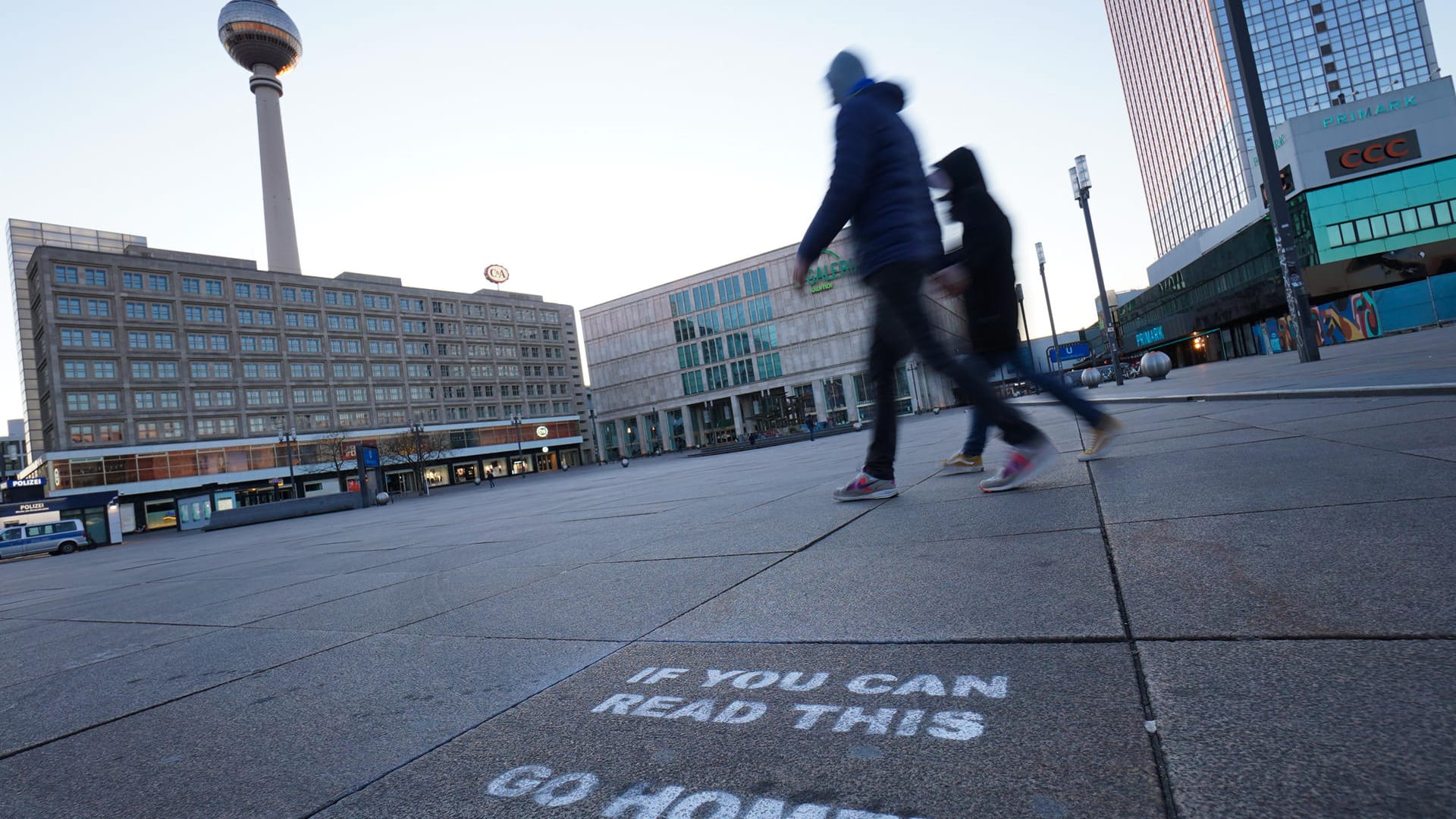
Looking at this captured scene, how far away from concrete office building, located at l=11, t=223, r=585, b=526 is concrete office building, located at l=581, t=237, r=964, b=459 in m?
12.1

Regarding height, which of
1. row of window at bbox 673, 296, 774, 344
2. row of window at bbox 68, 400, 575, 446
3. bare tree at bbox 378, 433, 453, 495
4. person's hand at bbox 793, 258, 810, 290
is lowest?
person's hand at bbox 793, 258, 810, 290

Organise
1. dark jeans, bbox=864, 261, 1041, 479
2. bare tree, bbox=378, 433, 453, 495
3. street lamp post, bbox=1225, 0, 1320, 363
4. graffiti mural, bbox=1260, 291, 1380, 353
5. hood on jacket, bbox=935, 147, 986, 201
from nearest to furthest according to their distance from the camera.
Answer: dark jeans, bbox=864, 261, 1041, 479, hood on jacket, bbox=935, 147, 986, 201, street lamp post, bbox=1225, 0, 1320, 363, graffiti mural, bbox=1260, 291, 1380, 353, bare tree, bbox=378, 433, 453, 495

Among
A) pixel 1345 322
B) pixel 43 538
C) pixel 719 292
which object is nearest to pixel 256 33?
pixel 719 292

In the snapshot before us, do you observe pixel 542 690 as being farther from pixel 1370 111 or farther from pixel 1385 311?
pixel 1370 111

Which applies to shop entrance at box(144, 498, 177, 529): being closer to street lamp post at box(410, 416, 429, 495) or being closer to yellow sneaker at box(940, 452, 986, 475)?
street lamp post at box(410, 416, 429, 495)

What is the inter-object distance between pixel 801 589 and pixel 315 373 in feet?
247

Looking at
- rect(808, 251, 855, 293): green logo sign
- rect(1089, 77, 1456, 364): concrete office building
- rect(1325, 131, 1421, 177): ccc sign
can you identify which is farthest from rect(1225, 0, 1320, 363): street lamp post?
rect(808, 251, 855, 293): green logo sign

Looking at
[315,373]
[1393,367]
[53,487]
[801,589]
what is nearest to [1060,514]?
[801,589]

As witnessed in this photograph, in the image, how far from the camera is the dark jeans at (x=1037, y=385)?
3.97m

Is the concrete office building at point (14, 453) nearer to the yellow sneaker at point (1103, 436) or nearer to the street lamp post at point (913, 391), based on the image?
the street lamp post at point (913, 391)

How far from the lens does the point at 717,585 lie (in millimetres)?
2484

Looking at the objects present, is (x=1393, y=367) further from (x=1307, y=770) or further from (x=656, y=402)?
(x=656, y=402)

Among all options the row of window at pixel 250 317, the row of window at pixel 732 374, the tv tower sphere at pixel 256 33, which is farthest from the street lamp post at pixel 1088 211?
the tv tower sphere at pixel 256 33

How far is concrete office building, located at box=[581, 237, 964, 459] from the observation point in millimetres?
68438
